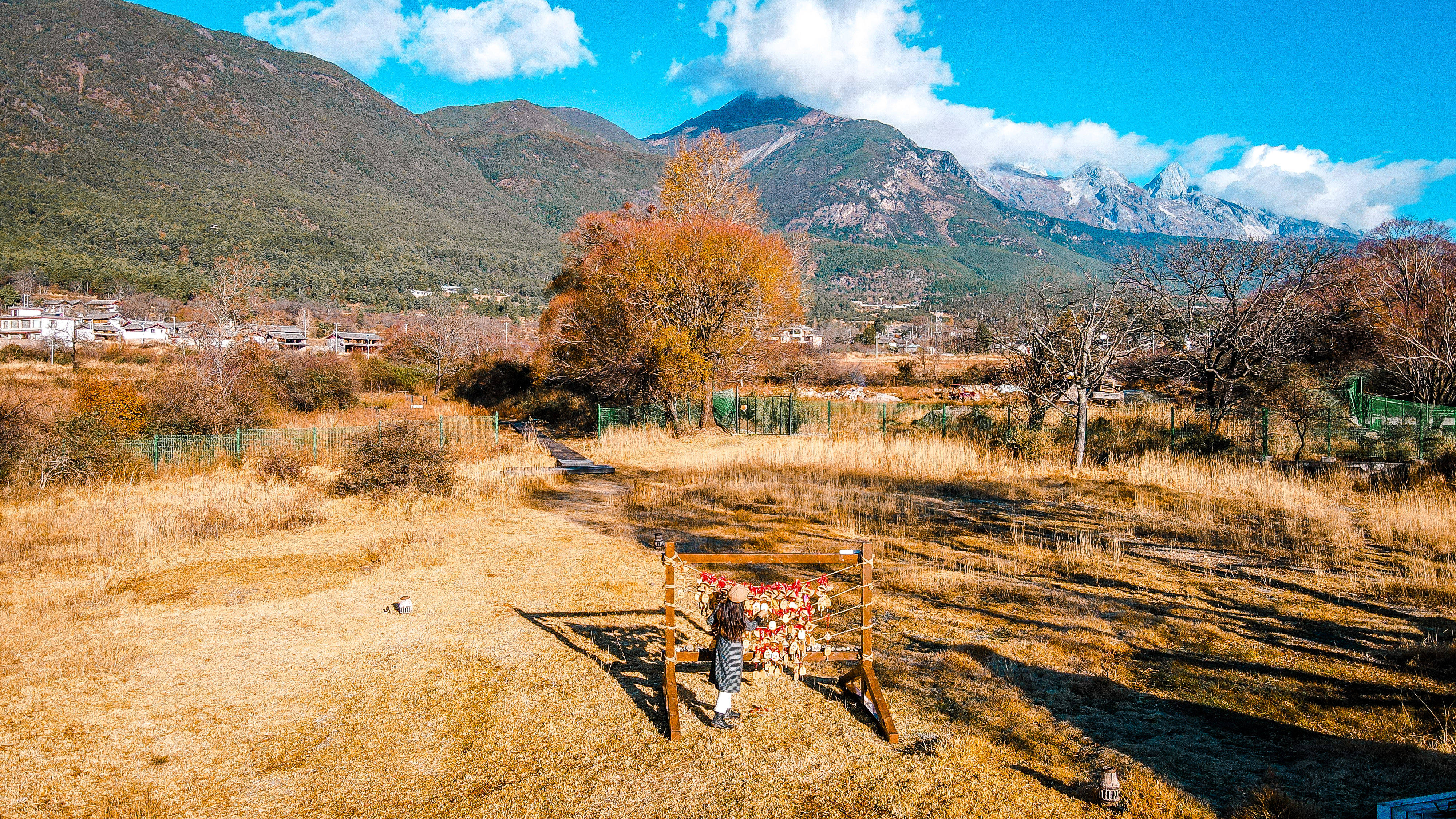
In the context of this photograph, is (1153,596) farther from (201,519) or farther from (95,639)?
(201,519)

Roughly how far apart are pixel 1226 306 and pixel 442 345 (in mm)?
43155

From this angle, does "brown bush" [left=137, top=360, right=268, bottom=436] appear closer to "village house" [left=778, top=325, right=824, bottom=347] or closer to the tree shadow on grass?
"village house" [left=778, top=325, right=824, bottom=347]

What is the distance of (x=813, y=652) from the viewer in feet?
18.1

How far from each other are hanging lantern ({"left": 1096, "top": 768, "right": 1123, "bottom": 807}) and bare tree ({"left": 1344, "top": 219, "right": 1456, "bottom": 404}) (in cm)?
1769

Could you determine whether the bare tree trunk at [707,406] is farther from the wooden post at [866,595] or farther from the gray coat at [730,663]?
the gray coat at [730,663]

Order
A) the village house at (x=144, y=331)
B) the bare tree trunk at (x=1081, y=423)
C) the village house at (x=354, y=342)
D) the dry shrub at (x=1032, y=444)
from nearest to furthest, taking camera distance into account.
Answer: the bare tree trunk at (x=1081, y=423)
the dry shrub at (x=1032, y=444)
the village house at (x=354, y=342)
the village house at (x=144, y=331)

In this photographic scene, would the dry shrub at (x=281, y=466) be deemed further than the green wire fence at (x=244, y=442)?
No

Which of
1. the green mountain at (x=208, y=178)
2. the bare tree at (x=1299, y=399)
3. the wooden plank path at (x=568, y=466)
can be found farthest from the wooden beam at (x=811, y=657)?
the green mountain at (x=208, y=178)

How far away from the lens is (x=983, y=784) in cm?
438

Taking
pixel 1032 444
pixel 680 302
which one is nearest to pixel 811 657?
pixel 1032 444

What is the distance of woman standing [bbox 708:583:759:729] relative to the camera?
5.29 meters

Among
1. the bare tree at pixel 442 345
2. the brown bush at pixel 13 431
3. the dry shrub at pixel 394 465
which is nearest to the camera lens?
the brown bush at pixel 13 431

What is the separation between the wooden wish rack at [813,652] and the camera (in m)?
5.25

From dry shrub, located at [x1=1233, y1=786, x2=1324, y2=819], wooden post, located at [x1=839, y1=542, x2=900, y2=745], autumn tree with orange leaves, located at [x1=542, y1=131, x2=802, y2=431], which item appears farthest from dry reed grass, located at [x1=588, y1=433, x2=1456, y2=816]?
autumn tree with orange leaves, located at [x1=542, y1=131, x2=802, y2=431]
